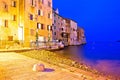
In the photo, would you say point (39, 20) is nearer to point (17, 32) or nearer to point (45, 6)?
point (45, 6)

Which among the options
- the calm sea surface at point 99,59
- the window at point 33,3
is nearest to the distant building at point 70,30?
the calm sea surface at point 99,59

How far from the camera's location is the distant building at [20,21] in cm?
3628

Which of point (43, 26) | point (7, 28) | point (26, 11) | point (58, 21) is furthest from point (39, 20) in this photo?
point (58, 21)

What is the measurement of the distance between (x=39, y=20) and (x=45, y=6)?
4504 mm

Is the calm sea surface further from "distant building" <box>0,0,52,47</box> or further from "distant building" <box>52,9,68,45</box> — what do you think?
"distant building" <box>52,9,68,45</box>

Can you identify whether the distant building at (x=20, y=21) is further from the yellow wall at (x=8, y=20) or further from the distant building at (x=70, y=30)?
the distant building at (x=70, y=30)

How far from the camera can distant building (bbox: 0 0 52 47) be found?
36281 millimetres

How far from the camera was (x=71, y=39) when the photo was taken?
95.6 meters

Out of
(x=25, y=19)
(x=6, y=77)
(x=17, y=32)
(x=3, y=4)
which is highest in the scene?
(x=3, y=4)

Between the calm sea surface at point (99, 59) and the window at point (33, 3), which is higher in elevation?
the window at point (33, 3)

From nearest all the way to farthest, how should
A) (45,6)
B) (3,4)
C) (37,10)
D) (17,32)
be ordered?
(3,4), (17,32), (37,10), (45,6)

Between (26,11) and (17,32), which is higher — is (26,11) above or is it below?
above

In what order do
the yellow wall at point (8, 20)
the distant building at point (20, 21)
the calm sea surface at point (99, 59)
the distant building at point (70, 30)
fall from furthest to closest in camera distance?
the distant building at point (70, 30), the distant building at point (20, 21), the yellow wall at point (8, 20), the calm sea surface at point (99, 59)

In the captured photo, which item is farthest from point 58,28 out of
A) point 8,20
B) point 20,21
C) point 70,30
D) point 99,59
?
point 99,59
